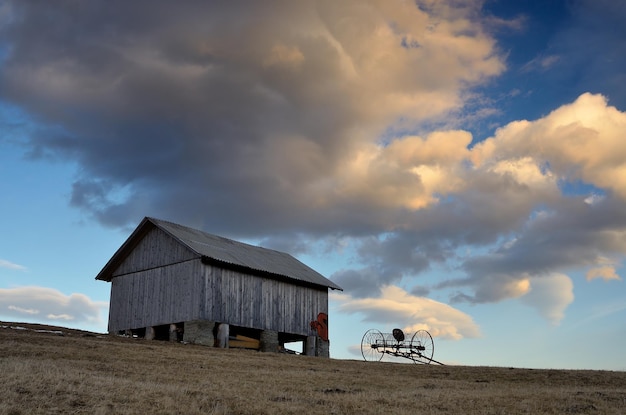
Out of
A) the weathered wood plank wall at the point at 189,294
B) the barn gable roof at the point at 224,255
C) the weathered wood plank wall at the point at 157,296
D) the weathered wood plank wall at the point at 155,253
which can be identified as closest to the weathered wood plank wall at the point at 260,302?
the weathered wood plank wall at the point at 189,294

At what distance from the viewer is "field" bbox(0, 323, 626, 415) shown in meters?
19.0

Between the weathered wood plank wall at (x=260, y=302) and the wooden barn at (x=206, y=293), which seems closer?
the wooden barn at (x=206, y=293)

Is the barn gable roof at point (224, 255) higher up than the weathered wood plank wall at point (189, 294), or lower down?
higher up

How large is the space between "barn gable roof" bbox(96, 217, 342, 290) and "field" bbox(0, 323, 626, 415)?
28.9 ft

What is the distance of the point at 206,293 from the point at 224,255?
344 centimetres

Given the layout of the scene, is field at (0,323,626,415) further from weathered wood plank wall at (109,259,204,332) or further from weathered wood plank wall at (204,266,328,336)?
weathered wood plank wall at (204,266,328,336)

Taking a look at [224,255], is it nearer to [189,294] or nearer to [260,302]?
[189,294]

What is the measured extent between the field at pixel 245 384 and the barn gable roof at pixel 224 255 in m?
8.81

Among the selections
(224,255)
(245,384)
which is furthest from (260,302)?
(245,384)

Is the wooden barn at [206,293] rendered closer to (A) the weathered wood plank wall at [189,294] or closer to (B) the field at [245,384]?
(A) the weathered wood plank wall at [189,294]

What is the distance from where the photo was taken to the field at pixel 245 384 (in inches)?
747

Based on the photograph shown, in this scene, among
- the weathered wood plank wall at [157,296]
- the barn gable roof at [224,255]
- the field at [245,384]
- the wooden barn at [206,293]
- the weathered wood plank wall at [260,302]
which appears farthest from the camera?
the barn gable roof at [224,255]

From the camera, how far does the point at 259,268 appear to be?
153 feet

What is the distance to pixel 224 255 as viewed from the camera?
45438 millimetres
